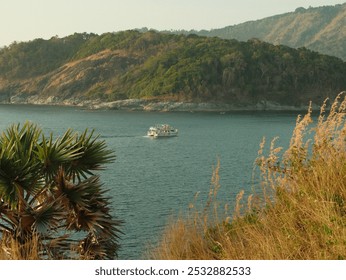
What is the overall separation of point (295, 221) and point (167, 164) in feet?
194

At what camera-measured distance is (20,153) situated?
9.74 meters

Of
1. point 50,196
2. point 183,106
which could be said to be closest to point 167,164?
point 50,196

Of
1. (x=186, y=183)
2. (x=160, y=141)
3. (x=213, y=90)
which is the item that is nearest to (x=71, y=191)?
(x=186, y=183)

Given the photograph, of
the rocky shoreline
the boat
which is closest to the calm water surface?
the boat

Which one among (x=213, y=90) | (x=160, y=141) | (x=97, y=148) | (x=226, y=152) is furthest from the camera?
(x=213, y=90)

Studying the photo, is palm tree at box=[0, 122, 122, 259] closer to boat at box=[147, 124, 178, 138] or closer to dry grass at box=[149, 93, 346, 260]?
dry grass at box=[149, 93, 346, 260]

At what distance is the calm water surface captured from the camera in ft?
116

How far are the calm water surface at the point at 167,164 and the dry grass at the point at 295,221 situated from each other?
13.4ft

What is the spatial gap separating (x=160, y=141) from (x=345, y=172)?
8786 centimetres

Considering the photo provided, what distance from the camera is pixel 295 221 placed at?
21.1ft

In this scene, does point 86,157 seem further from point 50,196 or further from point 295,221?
point 295,221

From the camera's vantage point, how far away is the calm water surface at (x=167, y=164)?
35.4m

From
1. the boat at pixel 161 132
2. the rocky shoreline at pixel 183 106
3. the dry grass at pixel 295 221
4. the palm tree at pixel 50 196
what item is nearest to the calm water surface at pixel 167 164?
the boat at pixel 161 132

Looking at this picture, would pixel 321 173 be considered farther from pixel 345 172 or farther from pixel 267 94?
pixel 267 94
